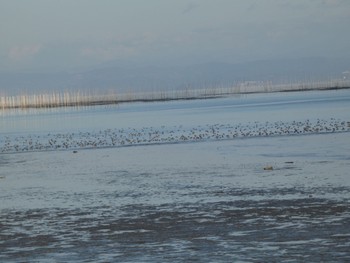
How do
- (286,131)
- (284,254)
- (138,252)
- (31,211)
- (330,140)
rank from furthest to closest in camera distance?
(286,131)
(330,140)
(31,211)
(138,252)
(284,254)

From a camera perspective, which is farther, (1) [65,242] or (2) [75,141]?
(2) [75,141]

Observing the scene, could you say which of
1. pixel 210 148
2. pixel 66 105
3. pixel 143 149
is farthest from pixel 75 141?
pixel 66 105

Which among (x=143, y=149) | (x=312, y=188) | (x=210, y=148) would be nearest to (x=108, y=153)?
(x=143, y=149)

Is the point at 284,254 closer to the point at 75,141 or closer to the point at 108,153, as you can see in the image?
the point at 108,153

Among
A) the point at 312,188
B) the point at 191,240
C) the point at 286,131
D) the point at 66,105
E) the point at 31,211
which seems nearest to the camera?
the point at 191,240

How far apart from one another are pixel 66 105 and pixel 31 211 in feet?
396

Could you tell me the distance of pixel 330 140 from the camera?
3516cm

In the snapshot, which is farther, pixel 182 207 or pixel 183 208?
pixel 182 207

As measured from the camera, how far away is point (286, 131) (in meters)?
43.9

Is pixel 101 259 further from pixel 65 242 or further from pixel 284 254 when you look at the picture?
pixel 284 254

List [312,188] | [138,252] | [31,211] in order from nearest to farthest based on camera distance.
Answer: [138,252] < [31,211] < [312,188]

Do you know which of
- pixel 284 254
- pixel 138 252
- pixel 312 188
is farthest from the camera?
pixel 312 188

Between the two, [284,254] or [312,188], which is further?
[312,188]

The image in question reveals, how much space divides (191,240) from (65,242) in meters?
2.18
